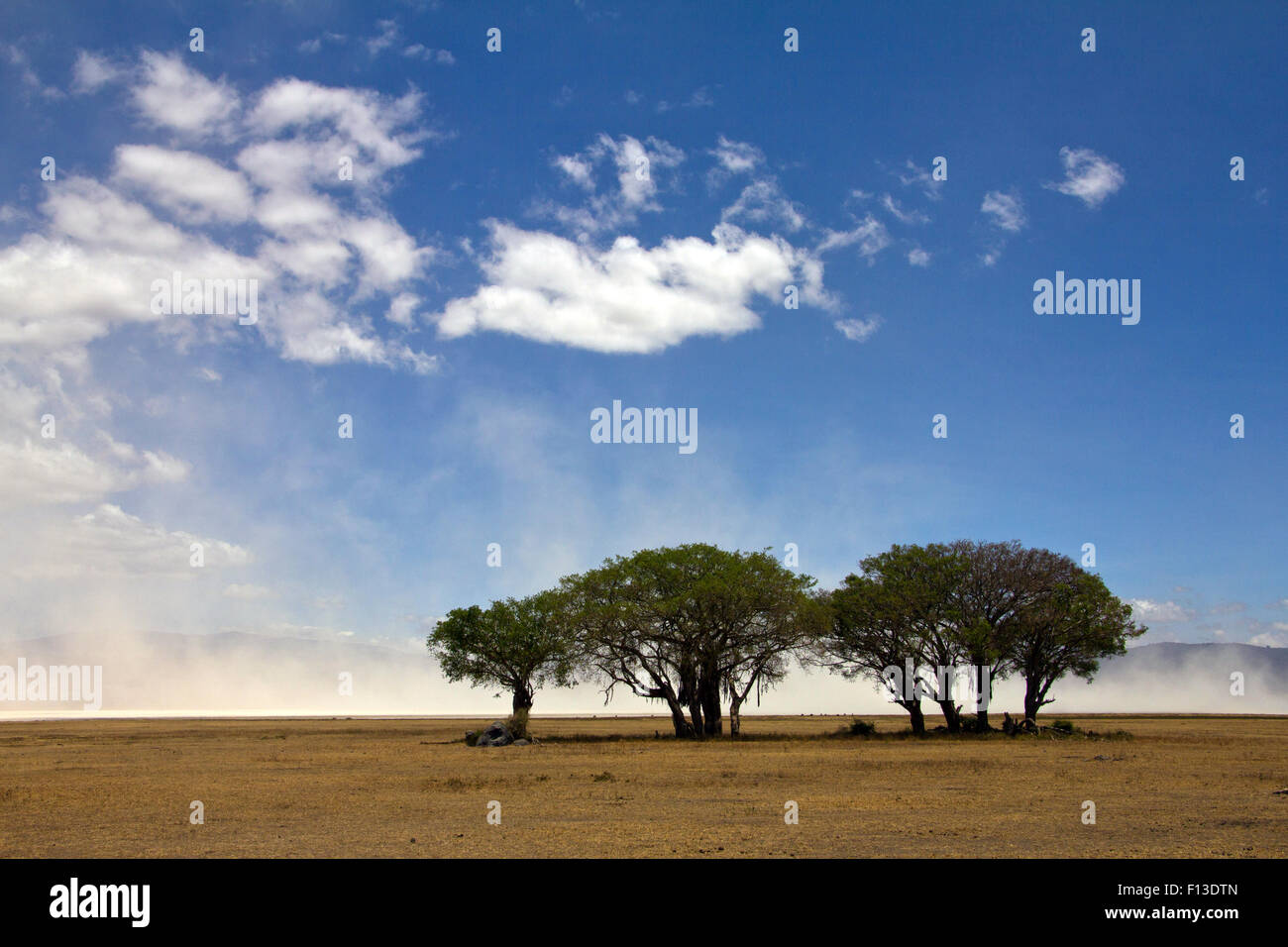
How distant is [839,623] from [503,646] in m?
29.4

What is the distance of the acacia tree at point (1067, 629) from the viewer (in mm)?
62031

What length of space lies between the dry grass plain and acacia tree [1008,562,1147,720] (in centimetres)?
1696

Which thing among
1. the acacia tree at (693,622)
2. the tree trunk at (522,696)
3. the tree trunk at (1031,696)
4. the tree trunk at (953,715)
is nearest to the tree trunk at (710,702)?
the acacia tree at (693,622)

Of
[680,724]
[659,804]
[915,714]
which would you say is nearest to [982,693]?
[915,714]

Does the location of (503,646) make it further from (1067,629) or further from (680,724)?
(1067,629)

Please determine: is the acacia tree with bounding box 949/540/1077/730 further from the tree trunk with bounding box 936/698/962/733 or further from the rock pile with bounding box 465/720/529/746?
the rock pile with bounding box 465/720/529/746

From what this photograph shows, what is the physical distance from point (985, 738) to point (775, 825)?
46010mm

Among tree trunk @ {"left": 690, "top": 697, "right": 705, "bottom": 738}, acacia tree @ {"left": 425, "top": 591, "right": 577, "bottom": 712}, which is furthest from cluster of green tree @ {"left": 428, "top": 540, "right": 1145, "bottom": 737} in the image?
acacia tree @ {"left": 425, "top": 591, "right": 577, "bottom": 712}

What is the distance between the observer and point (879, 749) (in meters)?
48.1

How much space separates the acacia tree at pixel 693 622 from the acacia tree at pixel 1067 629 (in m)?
16.7

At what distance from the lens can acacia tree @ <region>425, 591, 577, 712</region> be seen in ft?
248

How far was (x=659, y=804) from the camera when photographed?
23.1 meters

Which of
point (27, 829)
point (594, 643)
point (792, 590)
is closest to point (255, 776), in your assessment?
point (27, 829)
